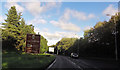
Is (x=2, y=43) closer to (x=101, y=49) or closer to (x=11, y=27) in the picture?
(x=11, y=27)

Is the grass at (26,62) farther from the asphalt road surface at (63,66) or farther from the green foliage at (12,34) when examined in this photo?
the green foliage at (12,34)

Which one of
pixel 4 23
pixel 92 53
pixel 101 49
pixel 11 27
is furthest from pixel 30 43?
pixel 4 23

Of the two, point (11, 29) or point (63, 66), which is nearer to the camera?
point (63, 66)

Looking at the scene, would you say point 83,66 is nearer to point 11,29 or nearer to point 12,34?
point 12,34

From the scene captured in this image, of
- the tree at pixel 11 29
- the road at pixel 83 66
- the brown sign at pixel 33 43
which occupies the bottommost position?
the road at pixel 83 66

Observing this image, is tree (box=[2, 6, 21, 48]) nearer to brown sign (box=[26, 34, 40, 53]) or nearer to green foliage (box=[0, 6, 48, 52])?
green foliage (box=[0, 6, 48, 52])

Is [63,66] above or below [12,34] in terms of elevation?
below

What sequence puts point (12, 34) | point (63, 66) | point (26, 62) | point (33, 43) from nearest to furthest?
1. point (63, 66)
2. point (26, 62)
3. point (33, 43)
4. point (12, 34)

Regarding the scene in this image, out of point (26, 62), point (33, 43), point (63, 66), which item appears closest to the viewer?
point (63, 66)

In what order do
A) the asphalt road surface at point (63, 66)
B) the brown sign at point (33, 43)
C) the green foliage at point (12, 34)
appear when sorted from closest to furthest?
the asphalt road surface at point (63, 66), the brown sign at point (33, 43), the green foliage at point (12, 34)

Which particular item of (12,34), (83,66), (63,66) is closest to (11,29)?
(12,34)

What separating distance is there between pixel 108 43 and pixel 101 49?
5564 mm

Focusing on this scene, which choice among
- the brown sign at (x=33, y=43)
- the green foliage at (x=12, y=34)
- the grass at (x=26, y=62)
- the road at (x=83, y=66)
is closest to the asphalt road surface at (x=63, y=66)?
the road at (x=83, y=66)

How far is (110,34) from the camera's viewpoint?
119 ft
